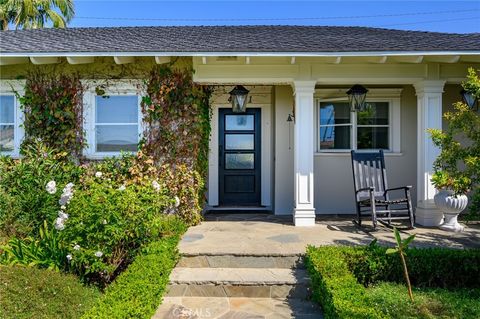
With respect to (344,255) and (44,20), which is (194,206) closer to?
(344,255)

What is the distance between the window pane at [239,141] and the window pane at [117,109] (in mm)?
2217

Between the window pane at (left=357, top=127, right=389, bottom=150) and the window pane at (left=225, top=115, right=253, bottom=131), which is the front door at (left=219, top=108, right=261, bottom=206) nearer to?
the window pane at (left=225, top=115, right=253, bottom=131)

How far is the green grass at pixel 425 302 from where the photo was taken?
3234 millimetres

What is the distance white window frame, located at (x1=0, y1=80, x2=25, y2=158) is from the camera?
6457mm

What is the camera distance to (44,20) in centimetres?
1593

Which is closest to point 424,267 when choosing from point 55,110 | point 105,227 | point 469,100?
point 105,227

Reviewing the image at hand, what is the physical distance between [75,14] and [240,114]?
13.7 metres

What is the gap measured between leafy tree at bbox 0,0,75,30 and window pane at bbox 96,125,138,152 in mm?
11859

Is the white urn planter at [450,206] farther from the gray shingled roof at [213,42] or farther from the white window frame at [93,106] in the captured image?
the white window frame at [93,106]

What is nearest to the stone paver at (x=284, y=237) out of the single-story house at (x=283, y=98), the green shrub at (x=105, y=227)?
the single-story house at (x=283, y=98)

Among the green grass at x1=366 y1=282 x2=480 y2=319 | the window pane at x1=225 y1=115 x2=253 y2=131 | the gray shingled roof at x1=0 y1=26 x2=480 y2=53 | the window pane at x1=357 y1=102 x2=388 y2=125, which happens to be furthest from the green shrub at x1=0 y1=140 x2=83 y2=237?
the window pane at x1=357 y1=102 x2=388 y2=125

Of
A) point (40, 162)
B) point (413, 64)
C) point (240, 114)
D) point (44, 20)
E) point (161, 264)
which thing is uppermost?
point (44, 20)

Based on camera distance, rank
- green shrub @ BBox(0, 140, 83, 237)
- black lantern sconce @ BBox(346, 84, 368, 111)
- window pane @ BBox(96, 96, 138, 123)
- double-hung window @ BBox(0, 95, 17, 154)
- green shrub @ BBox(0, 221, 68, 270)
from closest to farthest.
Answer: green shrub @ BBox(0, 221, 68, 270) → green shrub @ BBox(0, 140, 83, 237) → window pane @ BBox(96, 96, 138, 123) → black lantern sconce @ BBox(346, 84, 368, 111) → double-hung window @ BBox(0, 95, 17, 154)

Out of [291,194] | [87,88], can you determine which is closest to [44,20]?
[87,88]
